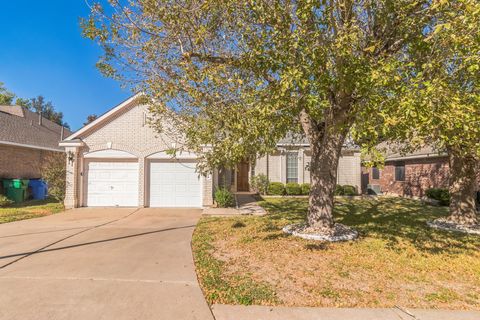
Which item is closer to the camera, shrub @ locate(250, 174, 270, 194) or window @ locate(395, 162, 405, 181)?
shrub @ locate(250, 174, 270, 194)

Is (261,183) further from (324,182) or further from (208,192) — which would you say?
(324,182)

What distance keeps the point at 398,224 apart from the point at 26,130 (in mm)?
20804

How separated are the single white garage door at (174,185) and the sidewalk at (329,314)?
9.51 meters

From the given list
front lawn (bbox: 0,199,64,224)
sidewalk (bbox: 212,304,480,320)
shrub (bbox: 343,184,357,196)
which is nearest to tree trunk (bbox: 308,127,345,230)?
sidewalk (bbox: 212,304,480,320)

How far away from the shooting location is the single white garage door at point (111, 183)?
13156 mm

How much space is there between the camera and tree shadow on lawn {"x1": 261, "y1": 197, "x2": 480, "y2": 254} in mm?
6996

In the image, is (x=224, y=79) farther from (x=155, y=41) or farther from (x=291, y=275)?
(x=291, y=275)

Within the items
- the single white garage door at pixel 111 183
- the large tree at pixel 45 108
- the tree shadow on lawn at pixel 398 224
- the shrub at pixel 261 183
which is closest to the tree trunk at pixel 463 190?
the tree shadow on lawn at pixel 398 224

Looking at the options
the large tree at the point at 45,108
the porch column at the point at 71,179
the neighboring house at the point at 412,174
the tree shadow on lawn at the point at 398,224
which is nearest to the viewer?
the tree shadow on lawn at the point at 398,224

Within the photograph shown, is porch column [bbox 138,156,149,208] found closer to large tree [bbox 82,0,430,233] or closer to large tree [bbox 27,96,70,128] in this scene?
large tree [bbox 82,0,430,233]

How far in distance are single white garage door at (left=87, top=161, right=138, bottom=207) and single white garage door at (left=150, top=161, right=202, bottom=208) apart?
89 centimetres

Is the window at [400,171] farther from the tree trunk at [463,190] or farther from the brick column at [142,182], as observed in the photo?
the brick column at [142,182]

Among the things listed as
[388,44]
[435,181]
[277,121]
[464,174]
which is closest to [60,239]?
[277,121]

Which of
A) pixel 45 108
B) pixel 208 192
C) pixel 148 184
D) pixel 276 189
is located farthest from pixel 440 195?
pixel 45 108
